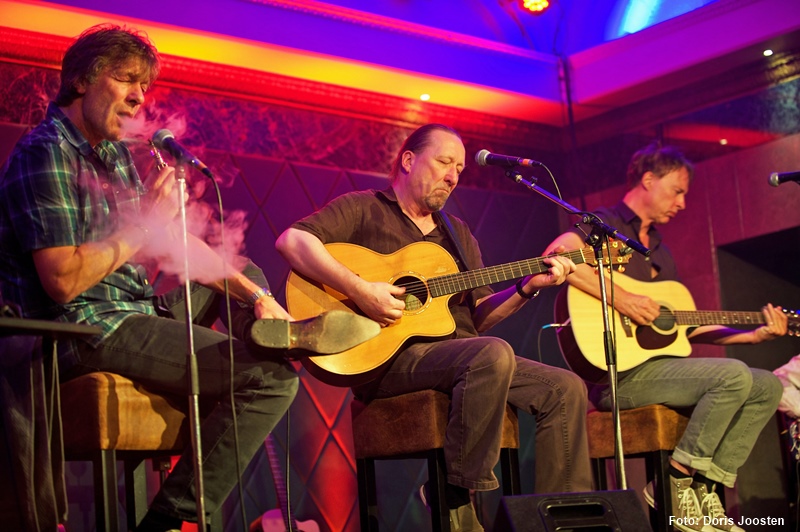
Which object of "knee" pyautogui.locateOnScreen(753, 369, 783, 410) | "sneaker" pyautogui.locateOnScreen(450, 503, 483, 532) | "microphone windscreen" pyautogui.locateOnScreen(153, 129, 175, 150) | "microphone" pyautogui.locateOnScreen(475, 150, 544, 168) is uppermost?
"microphone" pyautogui.locateOnScreen(475, 150, 544, 168)

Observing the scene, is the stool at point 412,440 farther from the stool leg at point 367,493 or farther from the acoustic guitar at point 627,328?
the acoustic guitar at point 627,328

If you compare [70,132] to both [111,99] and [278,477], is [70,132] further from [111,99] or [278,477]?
[278,477]

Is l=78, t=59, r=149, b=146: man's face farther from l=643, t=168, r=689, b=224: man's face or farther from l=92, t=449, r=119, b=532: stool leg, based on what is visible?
l=643, t=168, r=689, b=224: man's face

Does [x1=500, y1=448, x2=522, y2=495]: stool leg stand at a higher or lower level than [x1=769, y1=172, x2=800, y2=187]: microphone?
lower

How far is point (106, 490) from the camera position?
8.50 feet

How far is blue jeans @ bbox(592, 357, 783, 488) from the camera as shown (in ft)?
12.9

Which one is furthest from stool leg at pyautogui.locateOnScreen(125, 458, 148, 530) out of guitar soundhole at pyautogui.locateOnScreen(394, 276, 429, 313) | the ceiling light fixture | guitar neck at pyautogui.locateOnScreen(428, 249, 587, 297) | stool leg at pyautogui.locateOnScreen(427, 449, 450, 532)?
the ceiling light fixture

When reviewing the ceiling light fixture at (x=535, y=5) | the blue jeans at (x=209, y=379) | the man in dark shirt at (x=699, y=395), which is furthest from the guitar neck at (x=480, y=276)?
the ceiling light fixture at (x=535, y=5)

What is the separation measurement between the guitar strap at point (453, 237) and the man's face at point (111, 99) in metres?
1.50

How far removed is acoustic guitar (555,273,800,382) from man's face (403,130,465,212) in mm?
863

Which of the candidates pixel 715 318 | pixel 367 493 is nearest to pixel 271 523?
pixel 367 493

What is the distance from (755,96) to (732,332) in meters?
1.71

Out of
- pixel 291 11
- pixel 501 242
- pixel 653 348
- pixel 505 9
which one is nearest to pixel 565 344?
pixel 653 348

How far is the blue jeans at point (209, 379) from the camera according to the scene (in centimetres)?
263
